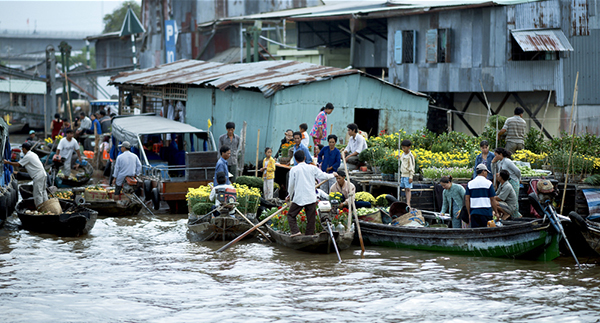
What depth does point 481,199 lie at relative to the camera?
1145cm

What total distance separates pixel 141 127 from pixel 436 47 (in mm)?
11503

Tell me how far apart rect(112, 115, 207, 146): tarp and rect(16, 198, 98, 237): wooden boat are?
3.88m

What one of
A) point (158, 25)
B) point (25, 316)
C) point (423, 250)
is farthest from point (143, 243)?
point (158, 25)

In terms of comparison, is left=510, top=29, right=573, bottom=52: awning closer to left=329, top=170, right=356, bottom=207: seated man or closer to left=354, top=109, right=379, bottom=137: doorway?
left=354, top=109, right=379, bottom=137: doorway

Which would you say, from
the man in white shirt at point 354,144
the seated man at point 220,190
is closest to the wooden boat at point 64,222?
the seated man at point 220,190

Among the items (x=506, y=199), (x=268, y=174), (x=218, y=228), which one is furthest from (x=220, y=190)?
(x=506, y=199)

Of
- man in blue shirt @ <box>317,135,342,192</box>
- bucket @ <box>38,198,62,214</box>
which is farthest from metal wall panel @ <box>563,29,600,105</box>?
bucket @ <box>38,198,62,214</box>

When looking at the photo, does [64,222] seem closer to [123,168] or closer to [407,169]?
[123,168]

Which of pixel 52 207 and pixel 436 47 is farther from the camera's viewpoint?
pixel 436 47

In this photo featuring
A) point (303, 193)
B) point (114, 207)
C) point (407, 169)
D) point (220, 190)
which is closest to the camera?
point (303, 193)

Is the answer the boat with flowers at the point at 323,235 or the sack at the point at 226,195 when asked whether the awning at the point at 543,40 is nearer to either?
the boat with flowers at the point at 323,235

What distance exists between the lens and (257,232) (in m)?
13.8

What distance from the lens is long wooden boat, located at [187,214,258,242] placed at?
42.3 feet

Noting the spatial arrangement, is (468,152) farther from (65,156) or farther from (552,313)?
(65,156)
